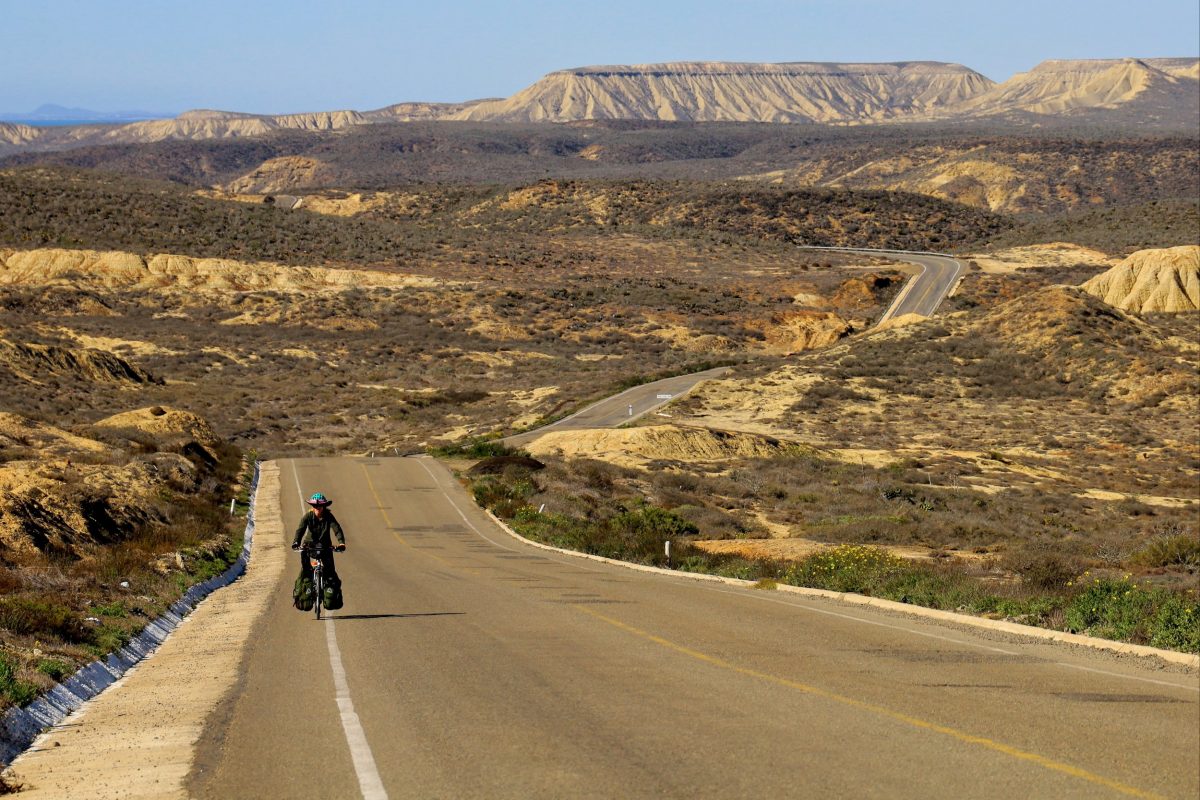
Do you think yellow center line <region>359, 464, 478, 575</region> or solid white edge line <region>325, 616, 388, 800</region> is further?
yellow center line <region>359, 464, 478, 575</region>

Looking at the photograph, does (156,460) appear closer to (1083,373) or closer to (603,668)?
(603,668)

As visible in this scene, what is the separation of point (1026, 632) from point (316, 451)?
155 feet

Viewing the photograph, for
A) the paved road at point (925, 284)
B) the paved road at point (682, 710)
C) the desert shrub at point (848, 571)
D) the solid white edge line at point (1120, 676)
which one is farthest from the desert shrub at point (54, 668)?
the paved road at point (925, 284)

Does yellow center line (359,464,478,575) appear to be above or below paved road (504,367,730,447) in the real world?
below

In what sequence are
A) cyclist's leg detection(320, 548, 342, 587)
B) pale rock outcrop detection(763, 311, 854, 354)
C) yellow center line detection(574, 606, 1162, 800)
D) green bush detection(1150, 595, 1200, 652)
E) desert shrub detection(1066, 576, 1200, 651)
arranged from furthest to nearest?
1. pale rock outcrop detection(763, 311, 854, 354)
2. cyclist's leg detection(320, 548, 342, 587)
3. desert shrub detection(1066, 576, 1200, 651)
4. green bush detection(1150, 595, 1200, 652)
5. yellow center line detection(574, 606, 1162, 800)

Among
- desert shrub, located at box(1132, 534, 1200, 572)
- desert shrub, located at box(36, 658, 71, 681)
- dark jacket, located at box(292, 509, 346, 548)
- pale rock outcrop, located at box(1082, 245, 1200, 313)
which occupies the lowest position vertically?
desert shrub, located at box(1132, 534, 1200, 572)

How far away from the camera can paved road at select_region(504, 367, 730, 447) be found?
188ft

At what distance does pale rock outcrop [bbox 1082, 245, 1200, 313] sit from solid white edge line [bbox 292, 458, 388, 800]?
81295mm

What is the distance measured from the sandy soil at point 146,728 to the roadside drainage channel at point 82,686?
12cm

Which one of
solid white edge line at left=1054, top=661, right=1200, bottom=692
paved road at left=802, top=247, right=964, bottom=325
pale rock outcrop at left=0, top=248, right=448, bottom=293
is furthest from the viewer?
pale rock outcrop at left=0, top=248, right=448, bottom=293

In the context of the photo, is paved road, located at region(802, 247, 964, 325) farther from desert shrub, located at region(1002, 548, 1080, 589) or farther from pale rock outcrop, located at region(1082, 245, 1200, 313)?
desert shrub, located at region(1002, 548, 1080, 589)

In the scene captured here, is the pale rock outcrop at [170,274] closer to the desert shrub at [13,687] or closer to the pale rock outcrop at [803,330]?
the pale rock outcrop at [803,330]

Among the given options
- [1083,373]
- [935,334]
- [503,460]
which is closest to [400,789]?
[503,460]

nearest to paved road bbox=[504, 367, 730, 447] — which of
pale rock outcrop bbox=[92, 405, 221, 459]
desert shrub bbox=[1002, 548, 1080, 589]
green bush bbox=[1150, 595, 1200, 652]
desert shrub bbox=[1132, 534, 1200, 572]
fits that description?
pale rock outcrop bbox=[92, 405, 221, 459]
